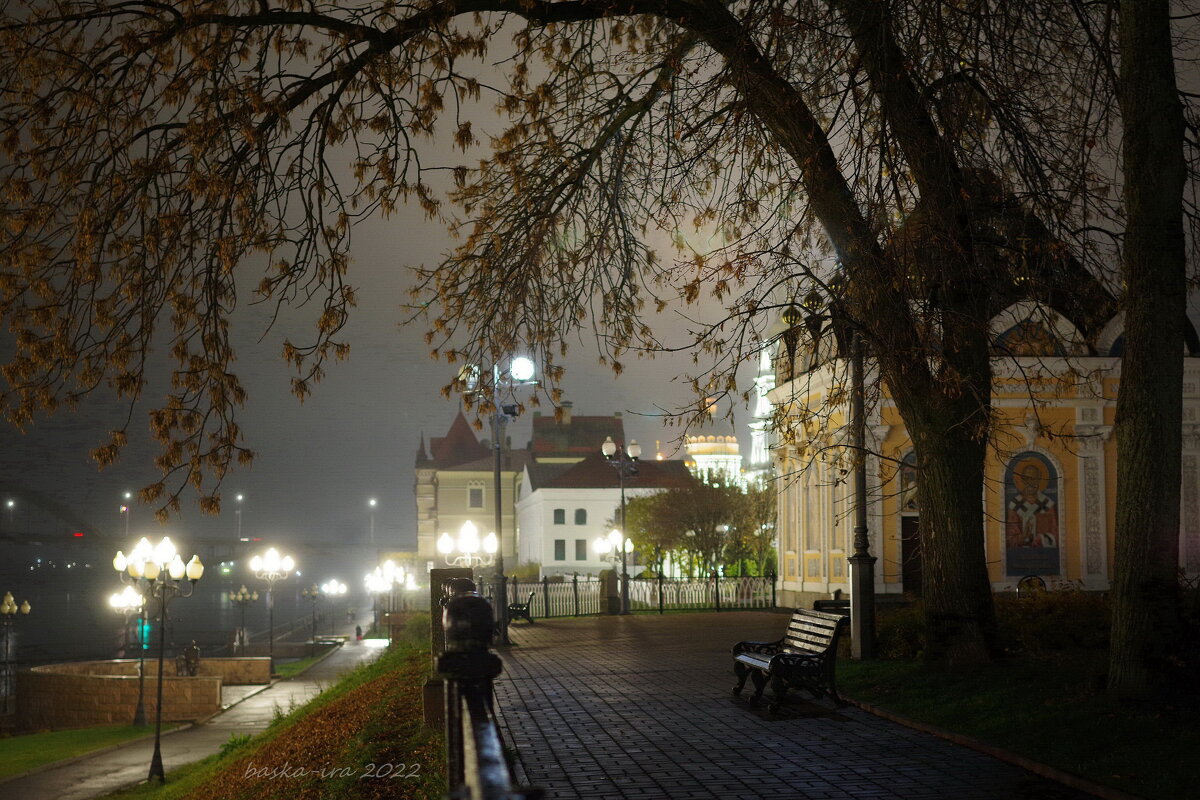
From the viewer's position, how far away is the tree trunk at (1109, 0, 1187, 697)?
9789mm

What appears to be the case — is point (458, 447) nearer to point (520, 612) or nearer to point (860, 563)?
point (520, 612)

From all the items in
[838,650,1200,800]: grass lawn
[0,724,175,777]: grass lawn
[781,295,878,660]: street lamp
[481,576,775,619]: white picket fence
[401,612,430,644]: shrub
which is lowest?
[0,724,175,777]: grass lawn

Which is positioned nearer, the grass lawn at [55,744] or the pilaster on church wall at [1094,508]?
the grass lawn at [55,744]

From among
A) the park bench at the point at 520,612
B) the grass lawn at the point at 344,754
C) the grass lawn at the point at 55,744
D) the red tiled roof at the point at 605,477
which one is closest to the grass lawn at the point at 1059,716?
the grass lawn at the point at 344,754

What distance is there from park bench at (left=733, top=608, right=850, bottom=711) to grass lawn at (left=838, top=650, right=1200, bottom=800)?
22.6 inches

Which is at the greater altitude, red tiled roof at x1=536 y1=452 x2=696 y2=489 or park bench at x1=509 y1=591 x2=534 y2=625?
red tiled roof at x1=536 y1=452 x2=696 y2=489

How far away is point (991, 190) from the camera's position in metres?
12.5

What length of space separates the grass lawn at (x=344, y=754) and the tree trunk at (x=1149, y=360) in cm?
601

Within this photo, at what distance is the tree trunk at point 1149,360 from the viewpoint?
979cm

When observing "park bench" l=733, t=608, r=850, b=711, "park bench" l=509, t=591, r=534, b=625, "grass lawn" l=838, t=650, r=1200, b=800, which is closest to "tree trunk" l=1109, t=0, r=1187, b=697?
"grass lawn" l=838, t=650, r=1200, b=800

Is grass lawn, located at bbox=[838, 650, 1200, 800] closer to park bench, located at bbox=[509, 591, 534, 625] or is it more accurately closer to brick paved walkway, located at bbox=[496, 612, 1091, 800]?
brick paved walkway, located at bbox=[496, 612, 1091, 800]

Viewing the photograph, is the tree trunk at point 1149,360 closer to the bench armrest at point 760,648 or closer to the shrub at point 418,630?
the bench armrest at point 760,648

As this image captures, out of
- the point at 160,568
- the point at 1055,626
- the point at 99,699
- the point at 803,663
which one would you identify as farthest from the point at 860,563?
the point at 99,699

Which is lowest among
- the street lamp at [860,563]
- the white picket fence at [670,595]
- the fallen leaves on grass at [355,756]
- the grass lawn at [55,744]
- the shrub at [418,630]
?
the grass lawn at [55,744]
